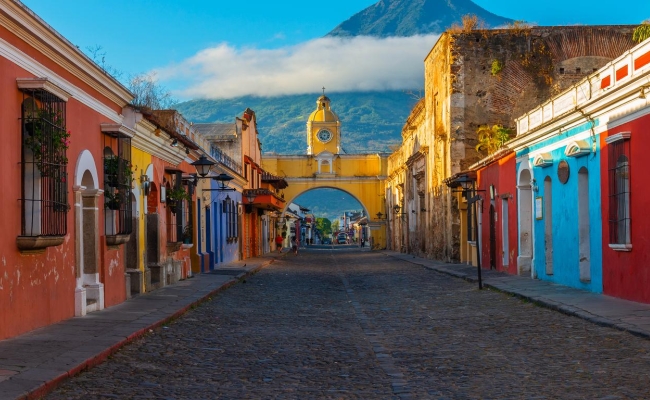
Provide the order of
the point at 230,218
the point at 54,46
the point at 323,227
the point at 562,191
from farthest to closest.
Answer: the point at 323,227 < the point at 230,218 < the point at 562,191 < the point at 54,46

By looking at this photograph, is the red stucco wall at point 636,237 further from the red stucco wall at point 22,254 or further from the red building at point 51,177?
the red stucco wall at point 22,254

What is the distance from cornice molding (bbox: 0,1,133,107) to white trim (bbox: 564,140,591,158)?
310 inches

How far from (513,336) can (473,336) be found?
45 centimetres

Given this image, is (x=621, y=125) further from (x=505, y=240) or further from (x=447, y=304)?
(x=505, y=240)

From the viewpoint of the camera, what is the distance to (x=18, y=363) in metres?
6.96

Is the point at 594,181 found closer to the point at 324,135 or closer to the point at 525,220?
the point at 525,220

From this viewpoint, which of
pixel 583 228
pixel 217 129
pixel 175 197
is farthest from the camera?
pixel 217 129

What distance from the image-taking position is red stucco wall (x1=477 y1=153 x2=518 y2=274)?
2120 centimetres

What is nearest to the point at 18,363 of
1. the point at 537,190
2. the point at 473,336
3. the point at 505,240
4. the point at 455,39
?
the point at 473,336

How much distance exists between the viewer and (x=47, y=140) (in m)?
9.45

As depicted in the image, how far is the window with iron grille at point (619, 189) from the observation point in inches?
511

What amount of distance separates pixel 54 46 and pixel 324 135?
65376mm

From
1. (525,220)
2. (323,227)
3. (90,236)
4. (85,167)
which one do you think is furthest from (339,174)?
(323,227)

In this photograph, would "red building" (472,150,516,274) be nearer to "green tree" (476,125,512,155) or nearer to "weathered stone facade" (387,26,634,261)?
"green tree" (476,125,512,155)
